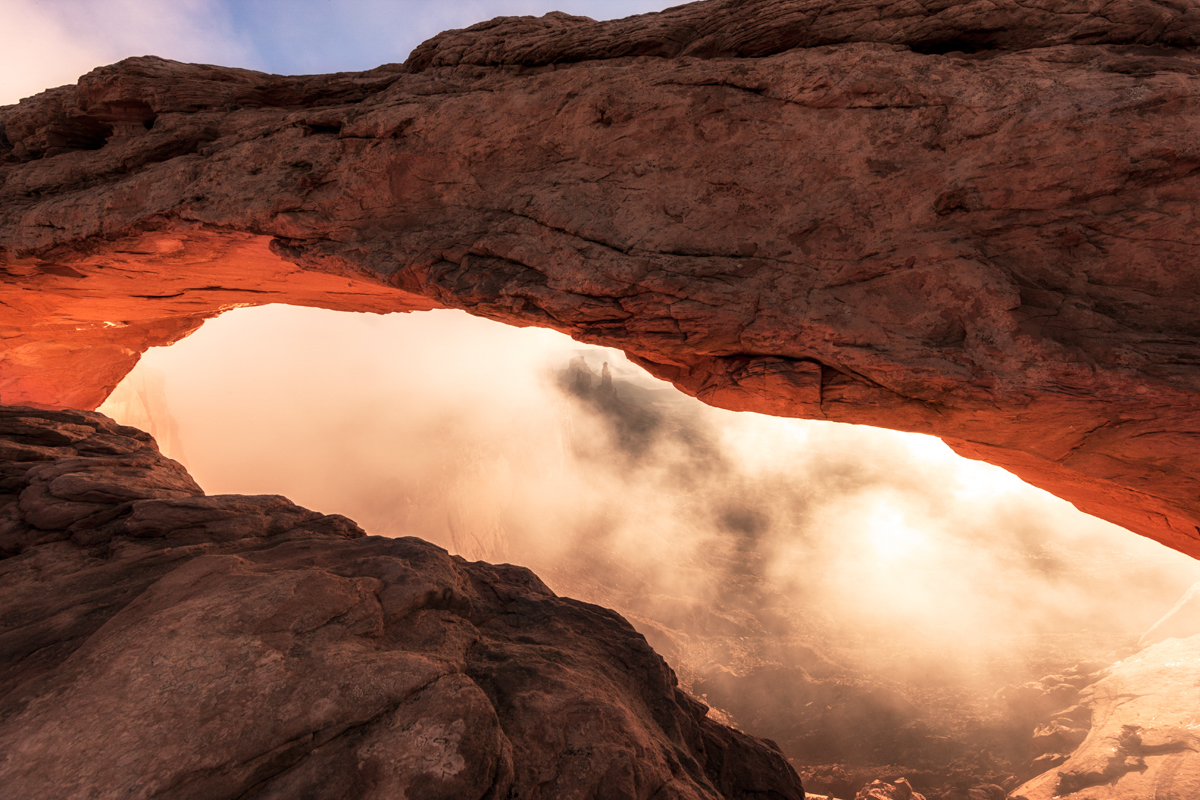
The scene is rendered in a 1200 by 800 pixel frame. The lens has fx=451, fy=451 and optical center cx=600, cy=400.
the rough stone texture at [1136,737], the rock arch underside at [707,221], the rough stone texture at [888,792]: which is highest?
the rock arch underside at [707,221]

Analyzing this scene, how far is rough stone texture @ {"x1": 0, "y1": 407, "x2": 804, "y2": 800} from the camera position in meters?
3.41

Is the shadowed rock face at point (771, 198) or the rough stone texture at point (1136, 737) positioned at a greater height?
the shadowed rock face at point (771, 198)

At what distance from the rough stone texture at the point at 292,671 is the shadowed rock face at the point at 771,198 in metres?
4.36

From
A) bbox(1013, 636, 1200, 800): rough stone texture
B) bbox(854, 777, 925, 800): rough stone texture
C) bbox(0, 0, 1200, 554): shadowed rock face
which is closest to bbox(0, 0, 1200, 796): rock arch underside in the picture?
bbox(0, 0, 1200, 554): shadowed rock face

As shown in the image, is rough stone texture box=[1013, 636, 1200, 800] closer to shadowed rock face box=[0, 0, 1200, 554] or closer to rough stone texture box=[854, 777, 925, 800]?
rough stone texture box=[854, 777, 925, 800]

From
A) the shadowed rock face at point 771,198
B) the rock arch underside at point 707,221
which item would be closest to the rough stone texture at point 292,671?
the rock arch underside at point 707,221

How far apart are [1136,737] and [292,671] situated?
18.9m

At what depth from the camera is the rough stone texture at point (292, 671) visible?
341 centimetres

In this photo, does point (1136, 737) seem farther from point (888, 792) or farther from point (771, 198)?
point (771, 198)

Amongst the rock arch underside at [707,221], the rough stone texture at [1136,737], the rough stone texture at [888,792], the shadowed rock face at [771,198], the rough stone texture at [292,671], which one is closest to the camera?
the rough stone texture at [292,671]

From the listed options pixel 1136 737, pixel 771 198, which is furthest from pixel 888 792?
pixel 771 198

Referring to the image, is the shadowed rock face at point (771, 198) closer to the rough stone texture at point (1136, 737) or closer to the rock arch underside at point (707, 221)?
the rock arch underside at point (707, 221)

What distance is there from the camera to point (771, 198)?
6809mm

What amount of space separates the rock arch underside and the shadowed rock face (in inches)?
1.6
